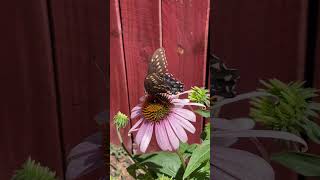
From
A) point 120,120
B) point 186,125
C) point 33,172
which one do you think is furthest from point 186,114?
point 33,172

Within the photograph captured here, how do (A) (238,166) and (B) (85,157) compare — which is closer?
(A) (238,166)

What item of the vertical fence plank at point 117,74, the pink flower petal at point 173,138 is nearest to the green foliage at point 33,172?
the vertical fence plank at point 117,74

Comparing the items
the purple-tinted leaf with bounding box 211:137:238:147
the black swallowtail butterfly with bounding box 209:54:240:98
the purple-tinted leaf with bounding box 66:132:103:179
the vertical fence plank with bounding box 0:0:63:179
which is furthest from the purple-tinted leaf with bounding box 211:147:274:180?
the vertical fence plank with bounding box 0:0:63:179

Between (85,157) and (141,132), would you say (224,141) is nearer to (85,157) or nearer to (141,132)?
(141,132)

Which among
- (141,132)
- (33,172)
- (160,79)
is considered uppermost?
(160,79)

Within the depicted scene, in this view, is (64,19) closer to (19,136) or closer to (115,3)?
(115,3)

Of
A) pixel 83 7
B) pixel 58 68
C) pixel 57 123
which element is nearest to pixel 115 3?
pixel 83 7

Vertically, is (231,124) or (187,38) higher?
(187,38)
